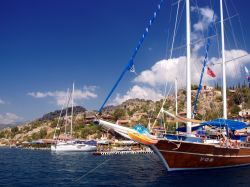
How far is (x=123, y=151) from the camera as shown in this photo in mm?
76250

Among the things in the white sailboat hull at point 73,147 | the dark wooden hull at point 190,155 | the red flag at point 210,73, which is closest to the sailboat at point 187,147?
the dark wooden hull at point 190,155

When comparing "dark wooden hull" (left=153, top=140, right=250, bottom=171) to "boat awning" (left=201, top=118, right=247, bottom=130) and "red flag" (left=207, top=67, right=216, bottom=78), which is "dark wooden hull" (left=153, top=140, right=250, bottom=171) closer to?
"boat awning" (left=201, top=118, right=247, bottom=130)

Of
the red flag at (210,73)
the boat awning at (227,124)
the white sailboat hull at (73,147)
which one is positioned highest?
the red flag at (210,73)

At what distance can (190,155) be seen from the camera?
Result: 96.6 feet

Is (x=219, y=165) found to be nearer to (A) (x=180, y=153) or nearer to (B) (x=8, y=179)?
(A) (x=180, y=153)

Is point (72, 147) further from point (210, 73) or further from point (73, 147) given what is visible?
point (210, 73)

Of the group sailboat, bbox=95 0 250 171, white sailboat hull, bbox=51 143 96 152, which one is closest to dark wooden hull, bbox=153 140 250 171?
sailboat, bbox=95 0 250 171

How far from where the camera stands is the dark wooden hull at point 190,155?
2878 cm

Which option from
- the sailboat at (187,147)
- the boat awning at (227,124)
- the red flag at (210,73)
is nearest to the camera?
the sailboat at (187,147)

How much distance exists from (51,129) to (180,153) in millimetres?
135006

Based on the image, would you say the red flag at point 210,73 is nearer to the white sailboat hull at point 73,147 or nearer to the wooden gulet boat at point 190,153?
the wooden gulet boat at point 190,153

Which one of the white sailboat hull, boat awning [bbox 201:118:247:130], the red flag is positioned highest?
the red flag

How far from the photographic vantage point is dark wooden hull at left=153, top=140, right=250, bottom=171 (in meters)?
28.8

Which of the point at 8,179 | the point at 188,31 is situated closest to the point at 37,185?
the point at 8,179
